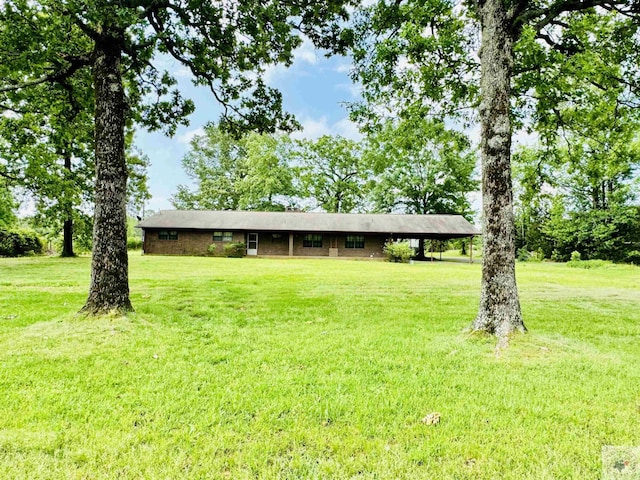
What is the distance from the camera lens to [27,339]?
4758 mm

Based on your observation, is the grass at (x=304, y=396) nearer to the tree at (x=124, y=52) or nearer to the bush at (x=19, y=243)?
the tree at (x=124, y=52)

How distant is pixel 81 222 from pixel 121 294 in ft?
62.5

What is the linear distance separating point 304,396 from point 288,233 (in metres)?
25.8

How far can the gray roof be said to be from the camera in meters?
27.8

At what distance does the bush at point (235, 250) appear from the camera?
27.5 meters

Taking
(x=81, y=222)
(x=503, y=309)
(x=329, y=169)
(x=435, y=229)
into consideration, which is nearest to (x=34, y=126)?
(x=81, y=222)

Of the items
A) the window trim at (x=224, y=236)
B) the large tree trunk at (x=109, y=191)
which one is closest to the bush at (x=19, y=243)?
the window trim at (x=224, y=236)

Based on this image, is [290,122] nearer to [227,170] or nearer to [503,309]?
[503,309]

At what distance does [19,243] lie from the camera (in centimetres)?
2527

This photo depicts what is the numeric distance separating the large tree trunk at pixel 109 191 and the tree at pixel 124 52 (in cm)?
2

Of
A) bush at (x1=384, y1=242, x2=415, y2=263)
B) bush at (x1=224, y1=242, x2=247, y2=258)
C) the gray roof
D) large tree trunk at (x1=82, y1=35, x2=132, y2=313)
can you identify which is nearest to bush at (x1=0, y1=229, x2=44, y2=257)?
the gray roof

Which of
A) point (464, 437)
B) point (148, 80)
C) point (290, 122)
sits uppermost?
point (148, 80)

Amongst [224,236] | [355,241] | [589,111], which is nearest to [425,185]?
[355,241]

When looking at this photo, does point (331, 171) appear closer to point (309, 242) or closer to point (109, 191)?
point (309, 242)
